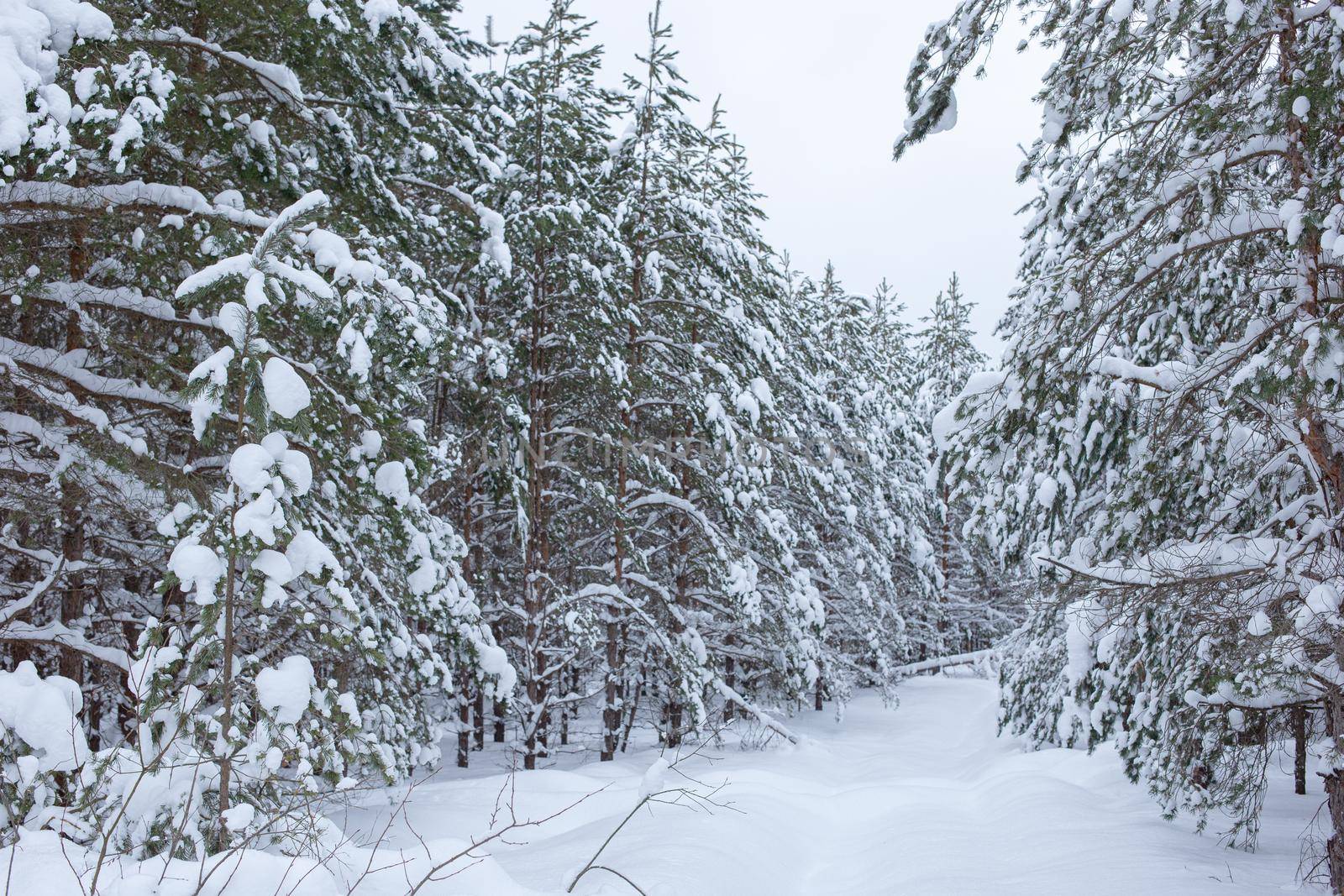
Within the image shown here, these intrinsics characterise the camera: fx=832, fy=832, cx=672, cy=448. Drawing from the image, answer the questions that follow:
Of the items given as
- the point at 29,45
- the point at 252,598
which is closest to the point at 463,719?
the point at 252,598

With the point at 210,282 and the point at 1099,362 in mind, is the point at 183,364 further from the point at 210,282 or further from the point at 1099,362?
the point at 1099,362

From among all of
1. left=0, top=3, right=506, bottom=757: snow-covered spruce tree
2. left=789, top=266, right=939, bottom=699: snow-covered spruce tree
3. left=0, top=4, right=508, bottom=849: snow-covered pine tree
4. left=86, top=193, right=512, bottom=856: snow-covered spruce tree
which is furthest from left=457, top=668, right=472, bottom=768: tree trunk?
left=86, top=193, right=512, bottom=856: snow-covered spruce tree

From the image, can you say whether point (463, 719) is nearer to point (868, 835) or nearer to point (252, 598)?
point (868, 835)

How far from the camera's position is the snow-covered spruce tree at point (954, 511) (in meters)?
28.4

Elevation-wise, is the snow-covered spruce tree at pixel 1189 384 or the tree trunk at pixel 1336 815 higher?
the snow-covered spruce tree at pixel 1189 384

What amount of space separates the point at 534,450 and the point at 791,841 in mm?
5908

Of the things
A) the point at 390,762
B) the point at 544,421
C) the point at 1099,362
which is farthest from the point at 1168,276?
the point at 544,421

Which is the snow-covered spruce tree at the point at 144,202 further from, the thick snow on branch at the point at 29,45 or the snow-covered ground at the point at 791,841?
the snow-covered ground at the point at 791,841

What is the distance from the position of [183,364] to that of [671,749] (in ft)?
30.0

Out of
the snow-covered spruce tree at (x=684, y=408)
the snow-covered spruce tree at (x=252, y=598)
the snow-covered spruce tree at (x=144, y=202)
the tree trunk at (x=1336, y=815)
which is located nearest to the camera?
the snow-covered spruce tree at (x=252, y=598)

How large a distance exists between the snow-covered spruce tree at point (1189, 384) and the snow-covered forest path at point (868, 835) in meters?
0.67

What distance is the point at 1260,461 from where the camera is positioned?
515cm

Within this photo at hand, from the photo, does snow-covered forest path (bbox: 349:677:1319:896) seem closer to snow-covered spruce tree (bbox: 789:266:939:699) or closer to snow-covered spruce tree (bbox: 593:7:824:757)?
snow-covered spruce tree (bbox: 593:7:824:757)

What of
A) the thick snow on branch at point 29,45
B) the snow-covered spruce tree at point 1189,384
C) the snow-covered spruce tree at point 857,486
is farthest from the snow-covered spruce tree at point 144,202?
the snow-covered spruce tree at point 857,486
